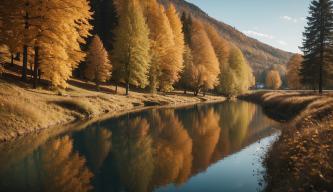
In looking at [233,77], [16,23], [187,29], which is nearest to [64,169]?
[16,23]

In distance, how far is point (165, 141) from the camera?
21.8 m

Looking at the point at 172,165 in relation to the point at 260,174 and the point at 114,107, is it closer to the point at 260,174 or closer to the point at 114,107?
the point at 260,174

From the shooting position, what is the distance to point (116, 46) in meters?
48.4

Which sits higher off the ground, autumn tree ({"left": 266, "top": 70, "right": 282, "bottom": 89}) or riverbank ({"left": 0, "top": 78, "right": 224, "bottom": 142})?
autumn tree ({"left": 266, "top": 70, "right": 282, "bottom": 89})

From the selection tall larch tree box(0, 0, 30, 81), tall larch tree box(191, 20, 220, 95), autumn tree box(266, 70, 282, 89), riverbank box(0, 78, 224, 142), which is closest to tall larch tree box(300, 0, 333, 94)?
tall larch tree box(191, 20, 220, 95)

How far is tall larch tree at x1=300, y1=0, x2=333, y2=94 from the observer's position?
1928 inches

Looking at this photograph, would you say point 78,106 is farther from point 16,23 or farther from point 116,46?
point 116,46

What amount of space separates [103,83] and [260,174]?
1649 inches

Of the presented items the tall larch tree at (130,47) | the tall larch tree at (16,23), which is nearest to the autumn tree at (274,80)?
the tall larch tree at (130,47)

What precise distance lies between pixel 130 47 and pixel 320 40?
89.3ft

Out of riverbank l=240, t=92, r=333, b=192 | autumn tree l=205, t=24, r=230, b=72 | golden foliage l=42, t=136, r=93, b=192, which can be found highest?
autumn tree l=205, t=24, r=230, b=72

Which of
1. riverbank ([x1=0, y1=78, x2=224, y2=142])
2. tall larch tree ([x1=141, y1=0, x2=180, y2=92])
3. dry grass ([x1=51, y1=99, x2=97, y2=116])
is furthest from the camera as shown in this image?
tall larch tree ([x1=141, y1=0, x2=180, y2=92])

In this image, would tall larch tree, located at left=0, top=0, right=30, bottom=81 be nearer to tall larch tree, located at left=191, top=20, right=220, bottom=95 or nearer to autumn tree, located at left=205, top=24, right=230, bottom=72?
→ tall larch tree, located at left=191, top=20, right=220, bottom=95

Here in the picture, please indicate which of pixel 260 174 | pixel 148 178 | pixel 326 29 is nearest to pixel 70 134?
pixel 148 178
